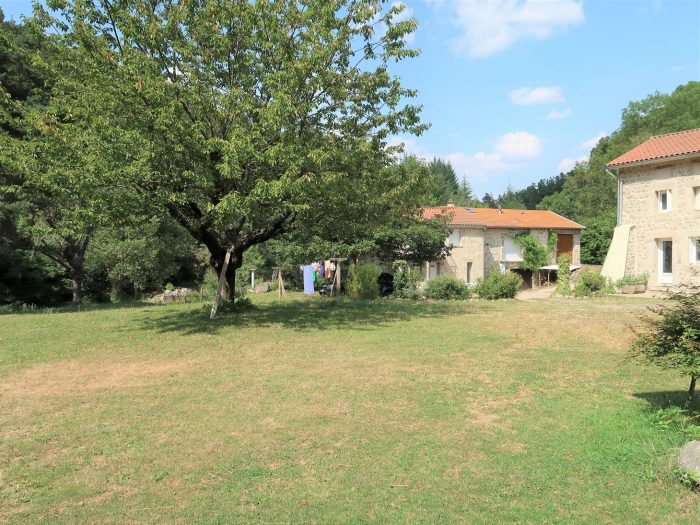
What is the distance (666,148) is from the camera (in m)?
21.4

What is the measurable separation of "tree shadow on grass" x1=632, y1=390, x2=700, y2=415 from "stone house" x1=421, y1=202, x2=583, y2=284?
24959 mm

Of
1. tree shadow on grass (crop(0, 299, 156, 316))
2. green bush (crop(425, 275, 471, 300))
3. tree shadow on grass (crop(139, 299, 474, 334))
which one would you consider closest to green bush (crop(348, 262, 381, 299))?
green bush (crop(425, 275, 471, 300))

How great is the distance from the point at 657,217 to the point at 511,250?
14864 mm

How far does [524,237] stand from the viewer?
35938 mm

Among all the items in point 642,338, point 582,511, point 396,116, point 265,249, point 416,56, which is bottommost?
point 582,511

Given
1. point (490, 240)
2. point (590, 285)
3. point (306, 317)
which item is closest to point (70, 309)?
point (306, 317)

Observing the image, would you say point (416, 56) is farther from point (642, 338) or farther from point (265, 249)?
point (265, 249)

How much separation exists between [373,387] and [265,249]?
26376 mm

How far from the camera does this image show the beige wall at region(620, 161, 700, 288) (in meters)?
20.2

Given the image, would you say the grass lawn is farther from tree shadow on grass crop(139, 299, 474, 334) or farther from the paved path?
the paved path

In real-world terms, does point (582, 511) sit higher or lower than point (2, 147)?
lower

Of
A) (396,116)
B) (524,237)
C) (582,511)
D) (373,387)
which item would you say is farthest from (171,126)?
(524,237)

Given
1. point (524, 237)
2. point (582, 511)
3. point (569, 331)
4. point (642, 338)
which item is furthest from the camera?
point (524, 237)

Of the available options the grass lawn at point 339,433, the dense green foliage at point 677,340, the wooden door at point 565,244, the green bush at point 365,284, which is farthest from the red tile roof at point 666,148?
the dense green foliage at point 677,340
